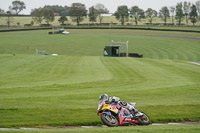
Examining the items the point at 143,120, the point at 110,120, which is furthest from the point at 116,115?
the point at 143,120

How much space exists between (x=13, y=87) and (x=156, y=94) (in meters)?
10.8

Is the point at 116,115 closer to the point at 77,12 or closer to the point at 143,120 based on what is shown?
the point at 143,120

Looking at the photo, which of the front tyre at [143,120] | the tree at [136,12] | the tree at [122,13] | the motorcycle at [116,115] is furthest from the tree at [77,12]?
the motorcycle at [116,115]

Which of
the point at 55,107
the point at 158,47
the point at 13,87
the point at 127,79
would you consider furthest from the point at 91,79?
the point at 158,47

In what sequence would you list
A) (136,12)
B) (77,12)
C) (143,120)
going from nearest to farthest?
(143,120)
(77,12)
(136,12)

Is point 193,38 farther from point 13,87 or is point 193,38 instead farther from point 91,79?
point 13,87

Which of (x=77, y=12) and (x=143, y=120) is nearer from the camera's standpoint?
(x=143, y=120)

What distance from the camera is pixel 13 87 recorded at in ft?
72.1

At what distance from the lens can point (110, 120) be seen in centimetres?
1295

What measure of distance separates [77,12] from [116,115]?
562ft

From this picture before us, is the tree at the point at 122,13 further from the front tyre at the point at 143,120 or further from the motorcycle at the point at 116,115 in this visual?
the motorcycle at the point at 116,115

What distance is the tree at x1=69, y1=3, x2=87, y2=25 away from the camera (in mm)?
180250

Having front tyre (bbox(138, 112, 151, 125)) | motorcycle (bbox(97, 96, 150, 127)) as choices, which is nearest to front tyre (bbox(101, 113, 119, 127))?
motorcycle (bbox(97, 96, 150, 127))

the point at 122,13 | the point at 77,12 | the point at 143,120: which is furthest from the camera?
the point at 77,12
